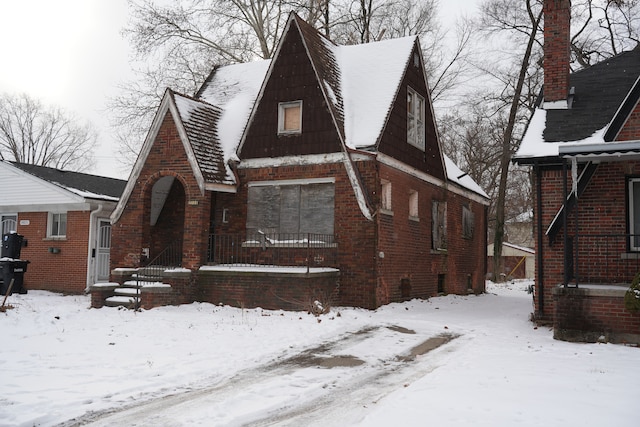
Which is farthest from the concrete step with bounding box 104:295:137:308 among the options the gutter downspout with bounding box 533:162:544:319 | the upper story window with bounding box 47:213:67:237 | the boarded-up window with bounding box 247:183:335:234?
the gutter downspout with bounding box 533:162:544:319

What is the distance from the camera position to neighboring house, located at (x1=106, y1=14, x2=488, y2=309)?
14.2 m

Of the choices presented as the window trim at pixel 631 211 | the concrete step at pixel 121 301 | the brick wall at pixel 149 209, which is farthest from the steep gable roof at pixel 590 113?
the concrete step at pixel 121 301

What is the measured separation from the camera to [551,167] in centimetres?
1216

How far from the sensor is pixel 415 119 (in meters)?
17.5

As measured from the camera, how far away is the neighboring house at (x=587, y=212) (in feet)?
33.1

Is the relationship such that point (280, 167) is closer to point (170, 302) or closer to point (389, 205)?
point (389, 205)

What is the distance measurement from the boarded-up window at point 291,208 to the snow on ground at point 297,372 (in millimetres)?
3014

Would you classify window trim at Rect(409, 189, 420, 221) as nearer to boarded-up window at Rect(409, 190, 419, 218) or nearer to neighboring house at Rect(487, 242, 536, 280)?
boarded-up window at Rect(409, 190, 419, 218)

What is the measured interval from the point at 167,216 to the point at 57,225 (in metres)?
5.86

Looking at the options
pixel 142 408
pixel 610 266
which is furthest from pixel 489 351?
pixel 142 408

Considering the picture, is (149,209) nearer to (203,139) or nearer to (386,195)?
(203,139)

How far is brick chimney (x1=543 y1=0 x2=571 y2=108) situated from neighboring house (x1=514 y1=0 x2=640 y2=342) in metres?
0.30

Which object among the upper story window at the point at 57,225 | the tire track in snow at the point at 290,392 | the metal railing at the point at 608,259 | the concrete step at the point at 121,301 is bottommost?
the tire track in snow at the point at 290,392

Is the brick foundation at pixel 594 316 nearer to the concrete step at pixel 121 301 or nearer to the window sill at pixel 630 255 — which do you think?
the window sill at pixel 630 255
